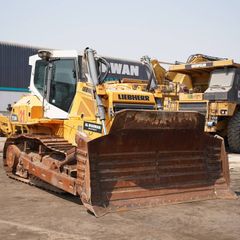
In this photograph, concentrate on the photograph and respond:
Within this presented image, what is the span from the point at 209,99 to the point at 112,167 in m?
7.62

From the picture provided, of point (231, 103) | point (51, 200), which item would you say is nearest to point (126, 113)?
point (51, 200)

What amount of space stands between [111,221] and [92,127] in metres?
1.71

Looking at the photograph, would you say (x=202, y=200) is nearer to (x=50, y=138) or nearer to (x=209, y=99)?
(x=50, y=138)

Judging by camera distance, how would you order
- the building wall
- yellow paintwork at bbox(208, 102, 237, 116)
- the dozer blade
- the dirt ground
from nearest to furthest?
the dirt ground, the dozer blade, yellow paintwork at bbox(208, 102, 237, 116), the building wall

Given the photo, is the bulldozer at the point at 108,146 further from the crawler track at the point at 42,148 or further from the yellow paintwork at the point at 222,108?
the yellow paintwork at the point at 222,108

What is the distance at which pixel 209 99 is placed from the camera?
511 inches

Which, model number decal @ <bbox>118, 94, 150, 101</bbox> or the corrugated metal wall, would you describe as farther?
the corrugated metal wall

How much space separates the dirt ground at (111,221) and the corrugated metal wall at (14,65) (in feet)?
74.3

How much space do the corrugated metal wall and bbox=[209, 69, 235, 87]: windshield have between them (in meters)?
18.1

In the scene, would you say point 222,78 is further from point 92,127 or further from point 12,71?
point 12,71

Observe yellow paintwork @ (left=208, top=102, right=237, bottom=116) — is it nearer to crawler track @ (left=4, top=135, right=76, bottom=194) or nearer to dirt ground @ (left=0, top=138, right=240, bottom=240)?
dirt ground @ (left=0, top=138, right=240, bottom=240)

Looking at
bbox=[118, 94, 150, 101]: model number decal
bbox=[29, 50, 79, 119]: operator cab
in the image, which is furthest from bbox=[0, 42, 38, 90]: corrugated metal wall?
bbox=[118, 94, 150, 101]: model number decal

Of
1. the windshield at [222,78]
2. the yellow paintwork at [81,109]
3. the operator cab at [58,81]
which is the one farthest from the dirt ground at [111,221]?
the windshield at [222,78]

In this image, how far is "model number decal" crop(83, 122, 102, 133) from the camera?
6439 millimetres
